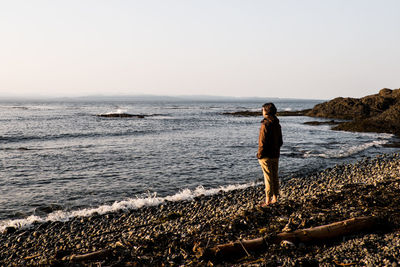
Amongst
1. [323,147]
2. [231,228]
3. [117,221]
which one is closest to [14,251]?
[117,221]

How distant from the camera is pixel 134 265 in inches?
200

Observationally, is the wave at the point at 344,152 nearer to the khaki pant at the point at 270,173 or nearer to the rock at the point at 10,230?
the khaki pant at the point at 270,173

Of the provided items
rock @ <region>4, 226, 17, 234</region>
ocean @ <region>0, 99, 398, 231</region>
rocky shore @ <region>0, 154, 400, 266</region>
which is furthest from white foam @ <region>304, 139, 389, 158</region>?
rock @ <region>4, 226, 17, 234</region>

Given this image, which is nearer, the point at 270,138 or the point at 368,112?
the point at 270,138

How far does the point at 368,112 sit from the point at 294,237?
187ft

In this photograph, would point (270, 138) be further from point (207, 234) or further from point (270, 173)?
point (207, 234)

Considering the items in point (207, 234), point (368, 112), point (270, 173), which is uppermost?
point (368, 112)

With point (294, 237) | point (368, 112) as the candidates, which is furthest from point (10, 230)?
point (368, 112)

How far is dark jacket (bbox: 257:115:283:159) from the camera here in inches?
318

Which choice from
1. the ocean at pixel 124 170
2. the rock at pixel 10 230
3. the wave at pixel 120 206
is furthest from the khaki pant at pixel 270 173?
the rock at pixel 10 230

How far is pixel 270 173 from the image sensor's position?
27.7 ft

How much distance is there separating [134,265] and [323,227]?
351 cm

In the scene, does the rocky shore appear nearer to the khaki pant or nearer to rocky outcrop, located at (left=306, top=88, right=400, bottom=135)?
the khaki pant

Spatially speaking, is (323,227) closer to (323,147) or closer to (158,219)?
(158,219)
